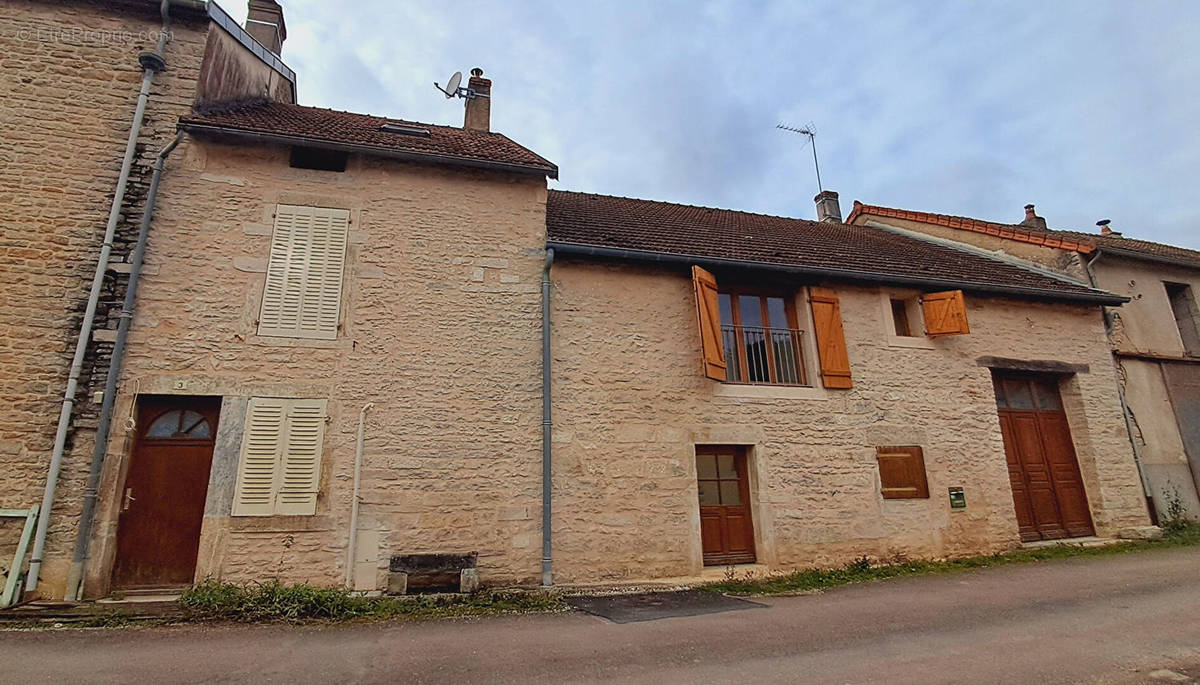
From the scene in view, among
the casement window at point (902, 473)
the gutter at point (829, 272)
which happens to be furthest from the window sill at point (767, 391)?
the gutter at point (829, 272)

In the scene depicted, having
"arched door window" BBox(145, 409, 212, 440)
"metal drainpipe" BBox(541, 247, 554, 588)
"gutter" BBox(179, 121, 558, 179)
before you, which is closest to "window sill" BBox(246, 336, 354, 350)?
"arched door window" BBox(145, 409, 212, 440)

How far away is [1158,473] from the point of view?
28.4 feet

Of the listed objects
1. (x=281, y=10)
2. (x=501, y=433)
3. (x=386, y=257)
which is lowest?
(x=501, y=433)

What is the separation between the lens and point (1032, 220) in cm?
1334

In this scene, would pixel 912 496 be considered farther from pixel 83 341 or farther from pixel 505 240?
pixel 83 341

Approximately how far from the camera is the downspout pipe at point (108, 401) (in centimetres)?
504

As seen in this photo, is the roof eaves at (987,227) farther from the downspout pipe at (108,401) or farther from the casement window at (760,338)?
the downspout pipe at (108,401)

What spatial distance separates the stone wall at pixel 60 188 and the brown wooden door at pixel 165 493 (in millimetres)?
400

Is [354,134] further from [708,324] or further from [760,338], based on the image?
[760,338]

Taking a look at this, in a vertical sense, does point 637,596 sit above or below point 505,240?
below

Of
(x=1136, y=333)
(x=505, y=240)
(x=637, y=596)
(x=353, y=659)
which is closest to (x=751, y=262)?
(x=505, y=240)

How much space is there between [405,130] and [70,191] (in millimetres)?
3984

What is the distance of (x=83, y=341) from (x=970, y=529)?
35.2ft

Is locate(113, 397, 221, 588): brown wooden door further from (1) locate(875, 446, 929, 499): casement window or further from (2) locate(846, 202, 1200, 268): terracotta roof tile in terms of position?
(2) locate(846, 202, 1200, 268): terracotta roof tile
